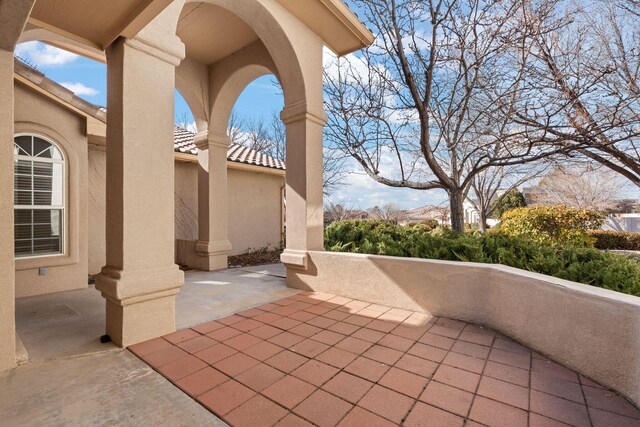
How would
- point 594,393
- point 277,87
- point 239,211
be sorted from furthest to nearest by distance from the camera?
1. point 239,211
2. point 277,87
3. point 594,393

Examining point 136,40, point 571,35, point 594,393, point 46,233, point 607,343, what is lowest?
point 594,393

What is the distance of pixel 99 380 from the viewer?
2.29 m

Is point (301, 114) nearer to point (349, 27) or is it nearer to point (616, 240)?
point (349, 27)

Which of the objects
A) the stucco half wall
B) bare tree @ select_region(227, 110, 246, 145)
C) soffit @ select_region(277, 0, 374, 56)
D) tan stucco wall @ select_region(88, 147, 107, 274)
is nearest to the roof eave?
soffit @ select_region(277, 0, 374, 56)

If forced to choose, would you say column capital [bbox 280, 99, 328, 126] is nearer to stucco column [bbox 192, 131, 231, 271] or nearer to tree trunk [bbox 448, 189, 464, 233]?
stucco column [bbox 192, 131, 231, 271]

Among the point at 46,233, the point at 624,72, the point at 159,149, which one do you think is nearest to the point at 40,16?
the point at 159,149

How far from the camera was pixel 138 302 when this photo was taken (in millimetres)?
A: 2941

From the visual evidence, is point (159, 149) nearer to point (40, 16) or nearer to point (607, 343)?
point (40, 16)

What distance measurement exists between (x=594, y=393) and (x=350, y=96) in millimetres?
6182

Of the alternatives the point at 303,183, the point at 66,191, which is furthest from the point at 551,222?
the point at 66,191

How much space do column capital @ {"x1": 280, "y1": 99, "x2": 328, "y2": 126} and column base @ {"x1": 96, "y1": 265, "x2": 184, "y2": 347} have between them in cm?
305

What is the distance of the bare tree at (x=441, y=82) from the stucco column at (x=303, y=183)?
1902mm

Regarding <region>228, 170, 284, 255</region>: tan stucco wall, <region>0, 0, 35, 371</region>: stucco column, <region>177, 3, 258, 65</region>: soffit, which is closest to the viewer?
<region>0, 0, 35, 371</region>: stucco column

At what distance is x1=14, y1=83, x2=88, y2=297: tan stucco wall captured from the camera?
4664 mm
